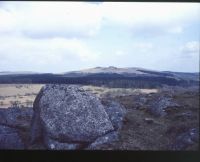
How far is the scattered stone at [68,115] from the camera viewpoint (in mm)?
7344

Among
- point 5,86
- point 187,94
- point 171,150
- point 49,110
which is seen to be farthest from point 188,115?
point 5,86

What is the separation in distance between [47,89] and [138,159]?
2.45m

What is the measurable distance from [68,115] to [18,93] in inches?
53.9

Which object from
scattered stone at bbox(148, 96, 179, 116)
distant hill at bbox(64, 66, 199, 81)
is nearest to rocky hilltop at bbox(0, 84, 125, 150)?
distant hill at bbox(64, 66, 199, 81)

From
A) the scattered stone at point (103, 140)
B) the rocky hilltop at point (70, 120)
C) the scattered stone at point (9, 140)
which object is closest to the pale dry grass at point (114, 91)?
the rocky hilltop at point (70, 120)

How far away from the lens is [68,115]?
24.4ft

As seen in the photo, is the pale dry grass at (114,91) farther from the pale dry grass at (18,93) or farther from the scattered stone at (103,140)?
the pale dry grass at (18,93)

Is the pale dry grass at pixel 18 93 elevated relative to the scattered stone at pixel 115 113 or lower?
elevated

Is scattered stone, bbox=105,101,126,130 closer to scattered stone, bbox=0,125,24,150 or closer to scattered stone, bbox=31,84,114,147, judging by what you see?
scattered stone, bbox=31,84,114,147

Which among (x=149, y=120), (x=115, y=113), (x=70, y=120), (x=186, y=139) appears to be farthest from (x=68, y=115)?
(x=186, y=139)

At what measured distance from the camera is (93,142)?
7301mm

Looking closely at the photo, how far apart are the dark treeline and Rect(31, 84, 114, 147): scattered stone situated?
0.21 meters

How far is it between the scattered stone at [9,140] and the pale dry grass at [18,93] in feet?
1.89

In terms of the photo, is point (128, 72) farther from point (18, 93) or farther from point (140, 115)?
point (18, 93)
